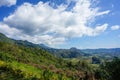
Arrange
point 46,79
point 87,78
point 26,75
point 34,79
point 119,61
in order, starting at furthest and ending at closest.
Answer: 1. point 87,78
2. point 119,61
3. point 26,75
4. point 46,79
5. point 34,79

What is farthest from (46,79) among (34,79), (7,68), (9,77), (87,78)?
(87,78)

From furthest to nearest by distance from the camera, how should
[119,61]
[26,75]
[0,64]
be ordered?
1. [0,64]
2. [119,61]
3. [26,75]

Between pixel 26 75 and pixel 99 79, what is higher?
pixel 26 75

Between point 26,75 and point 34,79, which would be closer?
point 34,79

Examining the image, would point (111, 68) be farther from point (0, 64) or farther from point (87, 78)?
point (87, 78)

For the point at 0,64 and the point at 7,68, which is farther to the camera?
the point at 0,64

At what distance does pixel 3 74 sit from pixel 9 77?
3.74m

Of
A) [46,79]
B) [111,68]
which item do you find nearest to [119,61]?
[111,68]

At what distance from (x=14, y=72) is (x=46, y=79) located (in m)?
9.28

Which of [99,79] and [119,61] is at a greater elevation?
[119,61]

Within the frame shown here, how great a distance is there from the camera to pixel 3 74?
44.4 metres

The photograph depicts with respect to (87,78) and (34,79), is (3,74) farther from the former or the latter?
(87,78)

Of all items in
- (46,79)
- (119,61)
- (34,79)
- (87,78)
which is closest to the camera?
(34,79)

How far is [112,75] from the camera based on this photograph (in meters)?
48.2
